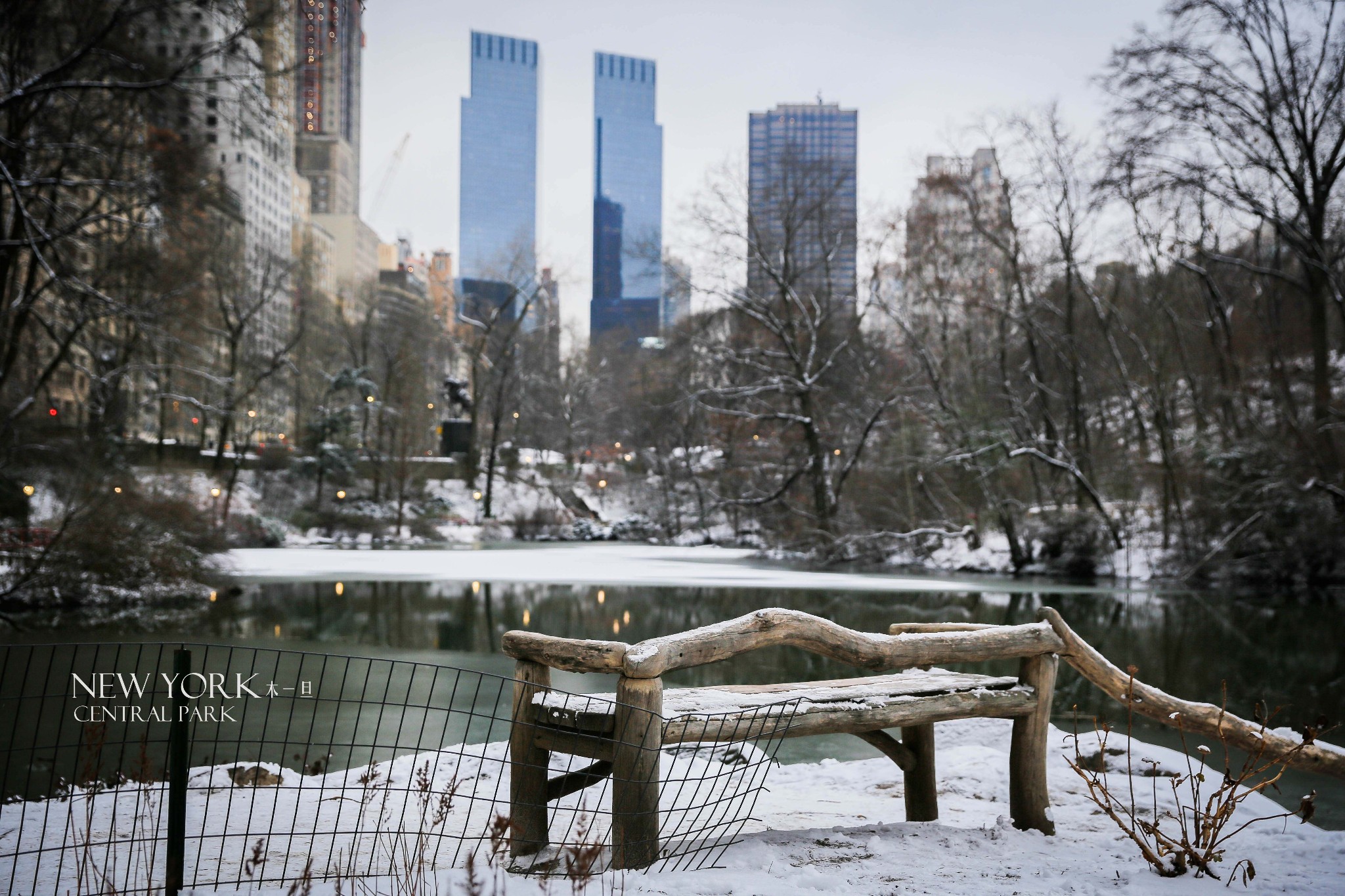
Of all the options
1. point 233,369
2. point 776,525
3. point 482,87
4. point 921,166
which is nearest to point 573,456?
point 233,369

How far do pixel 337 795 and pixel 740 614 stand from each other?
10.3 metres

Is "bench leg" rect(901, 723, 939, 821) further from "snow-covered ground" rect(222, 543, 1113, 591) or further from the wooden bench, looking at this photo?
"snow-covered ground" rect(222, 543, 1113, 591)

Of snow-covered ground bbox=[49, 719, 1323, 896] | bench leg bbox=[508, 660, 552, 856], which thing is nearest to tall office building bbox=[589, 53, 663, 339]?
snow-covered ground bbox=[49, 719, 1323, 896]

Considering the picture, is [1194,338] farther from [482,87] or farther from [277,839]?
[482,87]

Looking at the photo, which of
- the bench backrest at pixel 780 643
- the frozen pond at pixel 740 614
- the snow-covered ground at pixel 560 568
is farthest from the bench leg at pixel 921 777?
the snow-covered ground at pixel 560 568

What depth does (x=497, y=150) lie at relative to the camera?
529 ft

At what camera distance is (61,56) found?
12.0 m

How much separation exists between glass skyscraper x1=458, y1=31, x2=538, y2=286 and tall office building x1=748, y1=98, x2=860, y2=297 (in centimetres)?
13083

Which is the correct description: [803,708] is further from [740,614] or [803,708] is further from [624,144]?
[624,144]

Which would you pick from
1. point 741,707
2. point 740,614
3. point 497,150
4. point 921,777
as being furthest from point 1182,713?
point 497,150

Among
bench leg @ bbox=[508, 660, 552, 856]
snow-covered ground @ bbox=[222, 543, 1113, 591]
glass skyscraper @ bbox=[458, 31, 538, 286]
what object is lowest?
snow-covered ground @ bbox=[222, 543, 1113, 591]

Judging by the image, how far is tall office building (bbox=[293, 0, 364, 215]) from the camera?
7.67 meters

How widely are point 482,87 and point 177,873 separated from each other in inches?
6642

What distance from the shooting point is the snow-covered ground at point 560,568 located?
19656 millimetres
